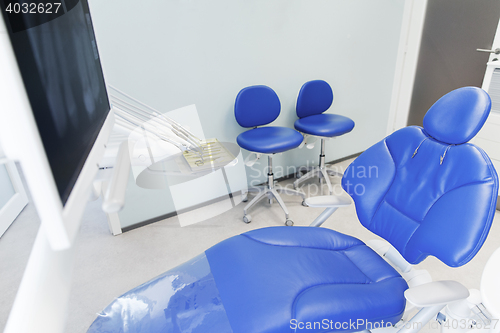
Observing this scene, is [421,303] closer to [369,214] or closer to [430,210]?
[430,210]

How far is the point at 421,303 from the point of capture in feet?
3.04

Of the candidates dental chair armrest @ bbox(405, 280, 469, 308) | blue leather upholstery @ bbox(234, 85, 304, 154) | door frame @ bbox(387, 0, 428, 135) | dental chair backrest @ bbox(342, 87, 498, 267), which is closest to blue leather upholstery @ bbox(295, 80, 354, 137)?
blue leather upholstery @ bbox(234, 85, 304, 154)

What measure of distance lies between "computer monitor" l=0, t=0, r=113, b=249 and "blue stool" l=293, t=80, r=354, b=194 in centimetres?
215

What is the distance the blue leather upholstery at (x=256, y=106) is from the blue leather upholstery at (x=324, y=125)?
0.92 ft

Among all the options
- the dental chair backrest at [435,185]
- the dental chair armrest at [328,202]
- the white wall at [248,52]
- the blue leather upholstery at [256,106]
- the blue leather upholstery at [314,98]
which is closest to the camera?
the dental chair backrest at [435,185]

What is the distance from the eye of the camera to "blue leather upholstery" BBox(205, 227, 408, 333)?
104cm

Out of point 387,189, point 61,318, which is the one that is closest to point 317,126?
point 387,189

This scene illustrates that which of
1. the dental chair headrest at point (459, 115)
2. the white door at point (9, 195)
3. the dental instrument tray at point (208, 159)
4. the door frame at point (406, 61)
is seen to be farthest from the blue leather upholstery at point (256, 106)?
the white door at point (9, 195)

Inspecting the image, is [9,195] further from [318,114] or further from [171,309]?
[318,114]

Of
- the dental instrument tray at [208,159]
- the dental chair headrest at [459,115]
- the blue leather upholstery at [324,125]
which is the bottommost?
the blue leather upholstery at [324,125]

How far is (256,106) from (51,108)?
2174mm

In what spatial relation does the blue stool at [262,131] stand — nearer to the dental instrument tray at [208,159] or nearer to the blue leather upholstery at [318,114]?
the blue leather upholstery at [318,114]

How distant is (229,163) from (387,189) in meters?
0.72

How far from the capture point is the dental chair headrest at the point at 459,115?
3.62ft
